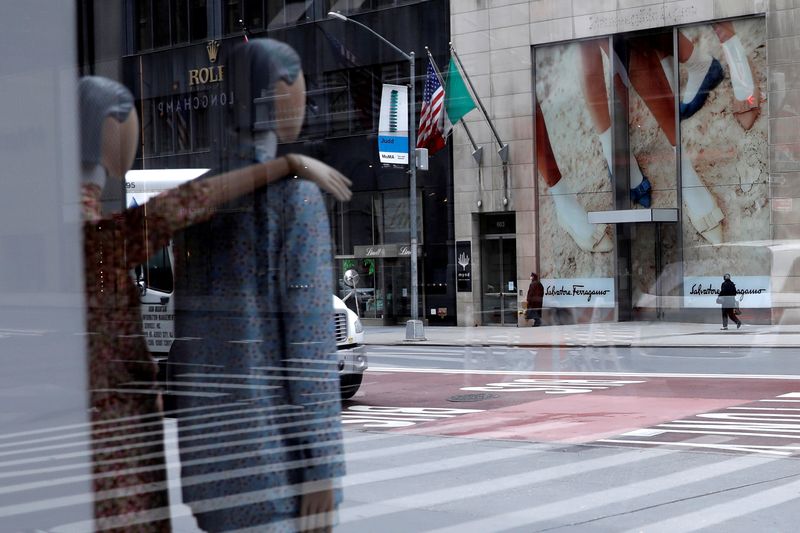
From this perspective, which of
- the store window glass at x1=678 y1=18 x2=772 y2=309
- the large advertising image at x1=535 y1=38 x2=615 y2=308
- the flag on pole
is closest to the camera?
the flag on pole

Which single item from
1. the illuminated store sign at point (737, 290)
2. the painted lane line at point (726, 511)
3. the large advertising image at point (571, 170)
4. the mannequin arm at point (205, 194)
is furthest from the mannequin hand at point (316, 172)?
the illuminated store sign at point (737, 290)

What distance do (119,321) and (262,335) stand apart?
0.44 metres

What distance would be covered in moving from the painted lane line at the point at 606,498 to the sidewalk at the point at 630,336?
9677 mm

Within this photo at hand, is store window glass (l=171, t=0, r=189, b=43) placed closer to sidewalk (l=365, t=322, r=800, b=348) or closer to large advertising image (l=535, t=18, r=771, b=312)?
large advertising image (l=535, t=18, r=771, b=312)

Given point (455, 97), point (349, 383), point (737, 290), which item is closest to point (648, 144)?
point (737, 290)

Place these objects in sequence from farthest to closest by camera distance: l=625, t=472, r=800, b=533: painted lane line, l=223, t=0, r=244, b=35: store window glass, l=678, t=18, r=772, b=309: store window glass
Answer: l=678, t=18, r=772, b=309: store window glass, l=625, t=472, r=800, b=533: painted lane line, l=223, t=0, r=244, b=35: store window glass

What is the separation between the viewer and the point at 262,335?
2.53m

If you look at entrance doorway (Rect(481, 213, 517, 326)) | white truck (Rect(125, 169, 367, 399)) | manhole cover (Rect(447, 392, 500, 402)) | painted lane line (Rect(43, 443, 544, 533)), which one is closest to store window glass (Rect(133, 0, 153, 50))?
white truck (Rect(125, 169, 367, 399))

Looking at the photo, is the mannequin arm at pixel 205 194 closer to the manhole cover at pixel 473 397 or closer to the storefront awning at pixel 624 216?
the manhole cover at pixel 473 397

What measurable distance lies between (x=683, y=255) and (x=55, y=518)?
Result: 50.6 ft

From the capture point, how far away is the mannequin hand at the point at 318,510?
2484 mm

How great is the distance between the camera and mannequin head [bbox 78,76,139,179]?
2.60 m

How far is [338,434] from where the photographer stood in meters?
2.49

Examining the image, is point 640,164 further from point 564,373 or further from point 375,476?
point 375,476
